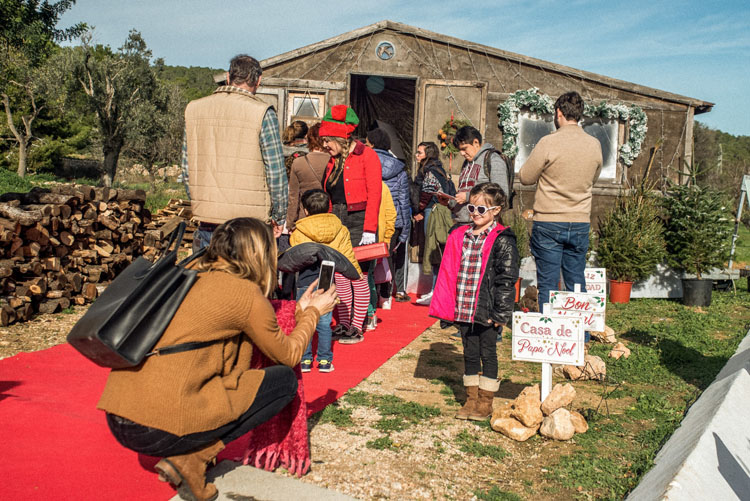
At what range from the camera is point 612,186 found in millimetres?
11344

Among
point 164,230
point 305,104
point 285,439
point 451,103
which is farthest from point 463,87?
point 285,439

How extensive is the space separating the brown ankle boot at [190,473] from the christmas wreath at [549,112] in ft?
31.2

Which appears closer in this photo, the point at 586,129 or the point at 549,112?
the point at 549,112

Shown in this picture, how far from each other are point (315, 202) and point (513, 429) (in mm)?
2446

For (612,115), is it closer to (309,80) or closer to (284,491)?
(309,80)

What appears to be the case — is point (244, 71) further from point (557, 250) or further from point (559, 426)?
point (559, 426)

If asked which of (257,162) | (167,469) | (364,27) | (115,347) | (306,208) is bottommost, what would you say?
(167,469)

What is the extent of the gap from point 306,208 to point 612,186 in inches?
315

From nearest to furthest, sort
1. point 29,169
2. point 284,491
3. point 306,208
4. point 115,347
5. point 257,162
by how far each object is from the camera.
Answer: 1. point 115,347
2. point 284,491
3. point 257,162
4. point 306,208
5. point 29,169

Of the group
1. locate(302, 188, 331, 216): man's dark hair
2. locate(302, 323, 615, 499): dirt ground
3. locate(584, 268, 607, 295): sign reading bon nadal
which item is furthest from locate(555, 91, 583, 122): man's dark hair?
locate(302, 323, 615, 499): dirt ground

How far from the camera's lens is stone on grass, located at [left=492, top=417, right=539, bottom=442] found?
3.73 metres

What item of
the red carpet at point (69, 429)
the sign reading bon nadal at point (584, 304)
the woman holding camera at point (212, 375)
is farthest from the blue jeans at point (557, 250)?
the woman holding camera at point (212, 375)

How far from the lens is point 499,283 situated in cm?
392

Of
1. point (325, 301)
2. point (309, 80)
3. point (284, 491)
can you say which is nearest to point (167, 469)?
point (284, 491)
